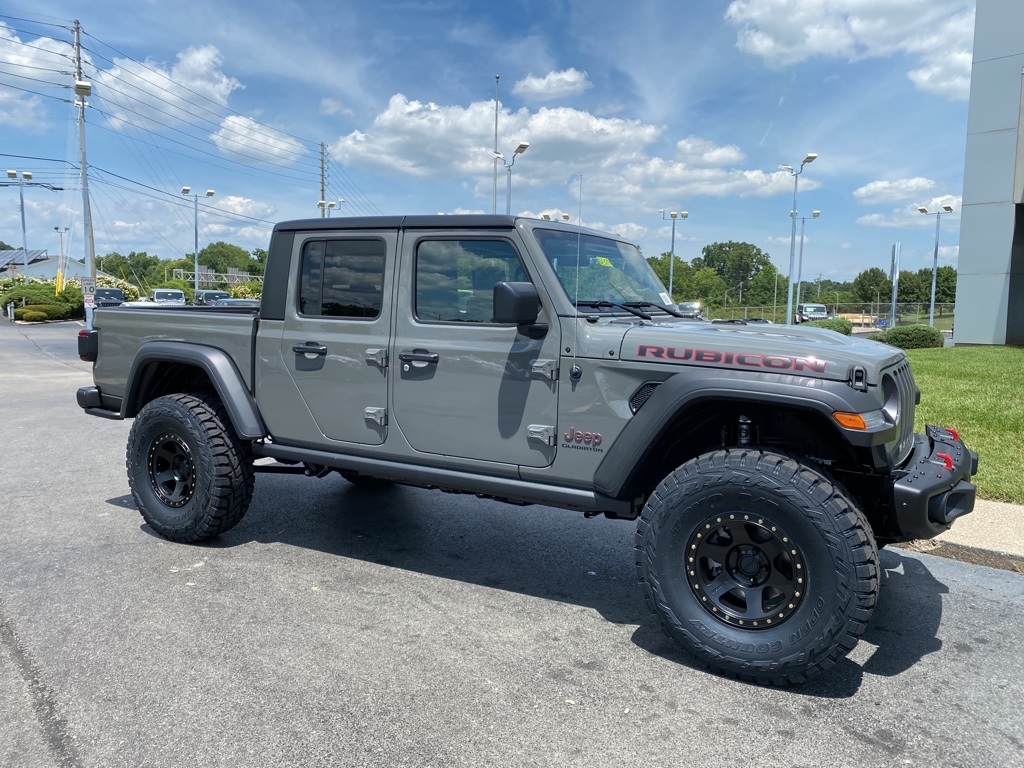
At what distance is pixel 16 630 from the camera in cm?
366

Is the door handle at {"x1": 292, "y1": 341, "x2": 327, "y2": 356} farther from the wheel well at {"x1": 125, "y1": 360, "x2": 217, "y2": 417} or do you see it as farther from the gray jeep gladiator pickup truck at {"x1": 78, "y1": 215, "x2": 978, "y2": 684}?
the wheel well at {"x1": 125, "y1": 360, "x2": 217, "y2": 417}

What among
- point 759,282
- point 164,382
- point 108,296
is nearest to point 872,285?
point 759,282

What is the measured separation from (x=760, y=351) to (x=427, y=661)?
2.03 m

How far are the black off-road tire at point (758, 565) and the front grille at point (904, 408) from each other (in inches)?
20.8

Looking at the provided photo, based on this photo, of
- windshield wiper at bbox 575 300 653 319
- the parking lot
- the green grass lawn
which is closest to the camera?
the parking lot

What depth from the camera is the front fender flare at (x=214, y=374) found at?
4.68 m

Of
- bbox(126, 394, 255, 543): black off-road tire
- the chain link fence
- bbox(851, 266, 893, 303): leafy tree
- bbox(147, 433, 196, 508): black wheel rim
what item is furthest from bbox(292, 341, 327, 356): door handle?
bbox(851, 266, 893, 303): leafy tree

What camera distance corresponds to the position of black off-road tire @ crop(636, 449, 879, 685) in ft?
10.1

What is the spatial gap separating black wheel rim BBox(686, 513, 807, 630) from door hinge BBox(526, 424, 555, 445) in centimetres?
83

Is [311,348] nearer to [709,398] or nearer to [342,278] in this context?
[342,278]

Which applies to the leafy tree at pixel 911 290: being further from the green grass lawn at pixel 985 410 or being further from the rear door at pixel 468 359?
the rear door at pixel 468 359

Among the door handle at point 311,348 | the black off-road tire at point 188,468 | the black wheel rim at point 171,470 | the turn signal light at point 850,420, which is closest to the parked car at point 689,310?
the turn signal light at point 850,420

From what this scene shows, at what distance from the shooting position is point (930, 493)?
317cm

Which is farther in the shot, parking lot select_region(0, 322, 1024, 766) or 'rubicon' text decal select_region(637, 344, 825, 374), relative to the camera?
'rubicon' text decal select_region(637, 344, 825, 374)
